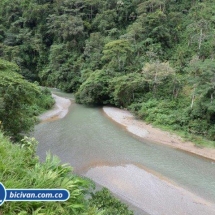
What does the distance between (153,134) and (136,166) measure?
573 centimetres

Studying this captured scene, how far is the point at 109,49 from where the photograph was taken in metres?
28.9

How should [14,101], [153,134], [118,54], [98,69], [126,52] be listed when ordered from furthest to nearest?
[98,69], [118,54], [126,52], [153,134], [14,101]

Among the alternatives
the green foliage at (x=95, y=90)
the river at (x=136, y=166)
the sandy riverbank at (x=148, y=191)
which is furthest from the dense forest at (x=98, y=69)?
the river at (x=136, y=166)

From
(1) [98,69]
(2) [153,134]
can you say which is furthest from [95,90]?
(2) [153,134]

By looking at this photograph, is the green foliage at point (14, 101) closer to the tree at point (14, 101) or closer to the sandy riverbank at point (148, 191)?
the tree at point (14, 101)

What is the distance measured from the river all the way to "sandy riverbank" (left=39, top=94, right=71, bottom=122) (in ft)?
6.92

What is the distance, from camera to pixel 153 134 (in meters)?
18.5

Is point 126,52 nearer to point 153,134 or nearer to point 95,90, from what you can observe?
point 95,90

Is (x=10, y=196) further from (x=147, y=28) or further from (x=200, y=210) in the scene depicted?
(x=147, y=28)

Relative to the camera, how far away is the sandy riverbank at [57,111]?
22589mm

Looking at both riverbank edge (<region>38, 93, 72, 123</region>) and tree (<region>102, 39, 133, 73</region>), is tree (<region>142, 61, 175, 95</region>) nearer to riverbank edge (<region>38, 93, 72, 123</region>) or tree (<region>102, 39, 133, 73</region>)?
tree (<region>102, 39, 133, 73</region>)

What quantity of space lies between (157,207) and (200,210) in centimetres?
182

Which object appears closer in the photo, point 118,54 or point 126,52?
point 126,52

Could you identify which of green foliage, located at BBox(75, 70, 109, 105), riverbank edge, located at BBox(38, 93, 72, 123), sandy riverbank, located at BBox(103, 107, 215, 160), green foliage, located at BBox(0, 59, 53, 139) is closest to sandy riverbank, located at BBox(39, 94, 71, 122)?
riverbank edge, located at BBox(38, 93, 72, 123)
